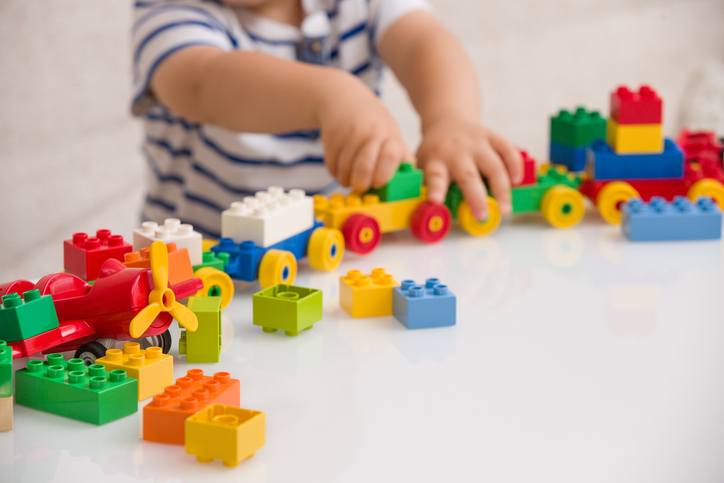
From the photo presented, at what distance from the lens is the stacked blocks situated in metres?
0.77

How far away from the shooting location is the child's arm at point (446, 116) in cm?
65

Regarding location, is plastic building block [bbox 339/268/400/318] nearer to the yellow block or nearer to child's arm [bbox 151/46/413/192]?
child's arm [bbox 151/46/413/192]

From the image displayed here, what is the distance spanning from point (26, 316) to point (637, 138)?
1.86 ft

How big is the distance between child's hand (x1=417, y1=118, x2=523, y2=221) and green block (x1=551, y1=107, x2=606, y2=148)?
0.13m

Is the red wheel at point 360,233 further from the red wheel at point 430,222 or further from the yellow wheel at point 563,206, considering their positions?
the yellow wheel at point 563,206

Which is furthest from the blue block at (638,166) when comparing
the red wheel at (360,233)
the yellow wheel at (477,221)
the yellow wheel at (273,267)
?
the yellow wheel at (273,267)

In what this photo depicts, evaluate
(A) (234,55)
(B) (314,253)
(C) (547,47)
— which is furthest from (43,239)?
(C) (547,47)

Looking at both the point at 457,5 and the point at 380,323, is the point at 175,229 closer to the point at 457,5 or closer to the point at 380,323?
the point at 380,323

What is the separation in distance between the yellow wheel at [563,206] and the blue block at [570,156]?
3.7 inches

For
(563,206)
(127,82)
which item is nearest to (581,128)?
(563,206)

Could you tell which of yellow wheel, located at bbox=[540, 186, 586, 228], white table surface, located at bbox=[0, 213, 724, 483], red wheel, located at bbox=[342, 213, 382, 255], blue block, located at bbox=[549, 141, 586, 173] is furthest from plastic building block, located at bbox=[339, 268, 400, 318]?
blue block, located at bbox=[549, 141, 586, 173]

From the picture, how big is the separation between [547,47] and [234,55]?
3.57 ft

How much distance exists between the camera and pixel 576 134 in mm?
771

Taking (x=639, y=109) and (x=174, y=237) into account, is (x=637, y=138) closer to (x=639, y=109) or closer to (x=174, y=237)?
(x=639, y=109)
